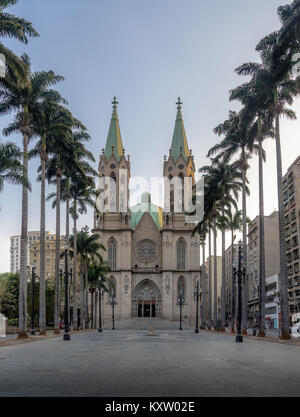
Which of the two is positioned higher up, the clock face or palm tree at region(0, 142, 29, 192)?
palm tree at region(0, 142, 29, 192)

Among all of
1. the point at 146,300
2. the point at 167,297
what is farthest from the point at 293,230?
the point at 146,300

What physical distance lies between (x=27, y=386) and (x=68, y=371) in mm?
2480

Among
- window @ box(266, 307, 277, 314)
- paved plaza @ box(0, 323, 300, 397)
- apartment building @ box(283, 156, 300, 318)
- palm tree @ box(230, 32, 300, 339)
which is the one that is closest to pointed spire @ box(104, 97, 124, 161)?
apartment building @ box(283, 156, 300, 318)

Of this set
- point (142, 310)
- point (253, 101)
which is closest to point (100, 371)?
point (253, 101)

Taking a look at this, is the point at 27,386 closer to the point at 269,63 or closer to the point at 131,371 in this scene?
the point at 131,371

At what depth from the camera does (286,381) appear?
9180 mm

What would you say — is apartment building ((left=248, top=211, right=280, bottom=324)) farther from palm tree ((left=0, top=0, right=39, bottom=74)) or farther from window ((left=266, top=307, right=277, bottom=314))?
palm tree ((left=0, top=0, right=39, bottom=74))

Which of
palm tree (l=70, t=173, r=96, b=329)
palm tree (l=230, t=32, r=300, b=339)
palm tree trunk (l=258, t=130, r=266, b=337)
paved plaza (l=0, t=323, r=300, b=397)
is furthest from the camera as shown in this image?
palm tree (l=70, t=173, r=96, b=329)

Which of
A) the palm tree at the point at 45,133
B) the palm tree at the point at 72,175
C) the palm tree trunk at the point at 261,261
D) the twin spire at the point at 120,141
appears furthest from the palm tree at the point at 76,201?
the twin spire at the point at 120,141

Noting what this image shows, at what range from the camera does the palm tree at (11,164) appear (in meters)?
25.1

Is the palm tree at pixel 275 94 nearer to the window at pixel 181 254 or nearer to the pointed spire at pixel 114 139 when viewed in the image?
the window at pixel 181 254

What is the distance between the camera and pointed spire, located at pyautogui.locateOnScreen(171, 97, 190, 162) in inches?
3312

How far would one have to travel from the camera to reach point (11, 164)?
25.1m

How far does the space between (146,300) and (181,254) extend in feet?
31.2
